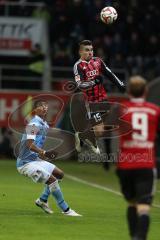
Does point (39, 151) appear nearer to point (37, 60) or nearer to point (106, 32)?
point (37, 60)

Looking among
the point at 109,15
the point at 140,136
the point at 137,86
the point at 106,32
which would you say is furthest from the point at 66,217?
the point at 106,32

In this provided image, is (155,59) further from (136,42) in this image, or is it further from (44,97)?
(44,97)

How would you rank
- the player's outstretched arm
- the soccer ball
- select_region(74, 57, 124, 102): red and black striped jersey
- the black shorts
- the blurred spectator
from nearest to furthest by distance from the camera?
the black shorts < the player's outstretched arm < the soccer ball < select_region(74, 57, 124, 102): red and black striped jersey < the blurred spectator

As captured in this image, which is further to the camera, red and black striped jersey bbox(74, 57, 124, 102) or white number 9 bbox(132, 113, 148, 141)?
red and black striped jersey bbox(74, 57, 124, 102)

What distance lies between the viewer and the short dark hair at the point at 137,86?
1051cm

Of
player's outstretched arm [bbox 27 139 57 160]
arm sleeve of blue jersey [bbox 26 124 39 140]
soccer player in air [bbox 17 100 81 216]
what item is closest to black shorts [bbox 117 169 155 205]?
player's outstretched arm [bbox 27 139 57 160]

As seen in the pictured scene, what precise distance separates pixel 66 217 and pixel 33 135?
164 cm

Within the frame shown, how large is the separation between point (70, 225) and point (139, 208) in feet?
11.6

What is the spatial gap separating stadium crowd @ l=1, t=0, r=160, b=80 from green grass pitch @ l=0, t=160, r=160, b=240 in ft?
25.2

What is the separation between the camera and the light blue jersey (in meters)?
14.7

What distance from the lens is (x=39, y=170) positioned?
1493cm

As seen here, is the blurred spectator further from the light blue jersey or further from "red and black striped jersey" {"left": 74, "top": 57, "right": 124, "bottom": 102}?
the light blue jersey

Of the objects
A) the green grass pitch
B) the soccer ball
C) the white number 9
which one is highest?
the soccer ball

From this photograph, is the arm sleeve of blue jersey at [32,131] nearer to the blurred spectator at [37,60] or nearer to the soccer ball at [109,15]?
the soccer ball at [109,15]
